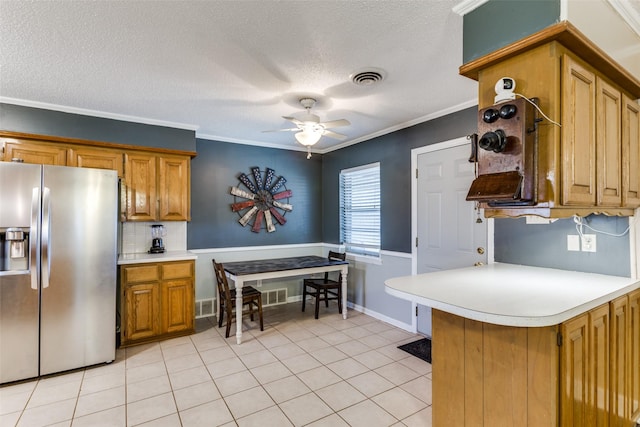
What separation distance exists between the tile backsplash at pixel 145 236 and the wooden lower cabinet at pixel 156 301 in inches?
23.5

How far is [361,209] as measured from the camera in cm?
473

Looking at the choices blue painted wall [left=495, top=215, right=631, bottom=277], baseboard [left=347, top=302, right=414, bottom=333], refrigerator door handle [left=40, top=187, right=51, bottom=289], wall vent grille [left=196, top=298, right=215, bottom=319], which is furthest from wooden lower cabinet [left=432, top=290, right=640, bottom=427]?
wall vent grille [left=196, top=298, right=215, bottom=319]

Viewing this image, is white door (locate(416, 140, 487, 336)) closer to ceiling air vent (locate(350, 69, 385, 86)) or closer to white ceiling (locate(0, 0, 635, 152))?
white ceiling (locate(0, 0, 635, 152))

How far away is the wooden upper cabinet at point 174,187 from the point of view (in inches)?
148

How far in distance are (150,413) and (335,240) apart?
3397mm

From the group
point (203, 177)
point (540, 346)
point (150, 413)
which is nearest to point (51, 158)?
point (203, 177)

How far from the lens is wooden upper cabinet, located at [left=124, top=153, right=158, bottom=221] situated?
11.8 ft

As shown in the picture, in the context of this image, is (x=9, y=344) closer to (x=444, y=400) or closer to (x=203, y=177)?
(x=203, y=177)

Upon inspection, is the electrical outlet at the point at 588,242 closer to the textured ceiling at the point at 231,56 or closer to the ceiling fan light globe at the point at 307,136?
the textured ceiling at the point at 231,56

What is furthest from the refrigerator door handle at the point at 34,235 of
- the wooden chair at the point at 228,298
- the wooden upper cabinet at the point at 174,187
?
the wooden chair at the point at 228,298

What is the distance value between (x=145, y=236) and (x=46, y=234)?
126 centimetres

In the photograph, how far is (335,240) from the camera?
204 inches

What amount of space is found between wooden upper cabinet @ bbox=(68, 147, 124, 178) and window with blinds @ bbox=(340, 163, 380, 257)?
116 inches

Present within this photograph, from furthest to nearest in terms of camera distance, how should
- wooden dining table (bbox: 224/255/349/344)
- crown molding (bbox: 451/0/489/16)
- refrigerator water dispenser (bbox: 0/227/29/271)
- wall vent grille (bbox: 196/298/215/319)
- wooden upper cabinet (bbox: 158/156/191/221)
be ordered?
wall vent grille (bbox: 196/298/215/319) < wooden upper cabinet (bbox: 158/156/191/221) < wooden dining table (bbox: 224/255/349/344) < refrigerator water dispenser (bbox: 0/227/29/271) < crown molding (bbox: 451/0/489/16)
